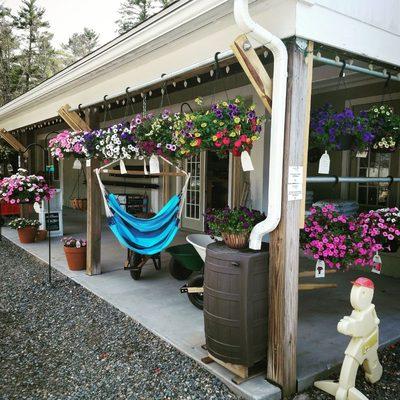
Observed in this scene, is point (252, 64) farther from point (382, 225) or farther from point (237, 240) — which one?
point (382, 225)

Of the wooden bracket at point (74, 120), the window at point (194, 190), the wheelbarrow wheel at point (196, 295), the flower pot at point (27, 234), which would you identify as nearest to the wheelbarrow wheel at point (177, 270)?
the wheelbarrow wheel at point (196, 295)

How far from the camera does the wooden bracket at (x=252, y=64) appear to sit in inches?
83.4

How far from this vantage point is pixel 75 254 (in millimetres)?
4719

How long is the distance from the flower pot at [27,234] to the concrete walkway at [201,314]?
142 centimetres

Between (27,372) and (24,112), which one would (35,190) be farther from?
(27,372)

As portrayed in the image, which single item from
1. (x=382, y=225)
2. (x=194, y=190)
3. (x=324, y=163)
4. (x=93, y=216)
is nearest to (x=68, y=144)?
(x=93, y=216)

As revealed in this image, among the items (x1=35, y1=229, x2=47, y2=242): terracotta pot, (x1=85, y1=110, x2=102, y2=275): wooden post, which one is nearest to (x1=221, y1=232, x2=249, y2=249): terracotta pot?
(x1=85, y1=110, x2=102, y2=275): wooden post

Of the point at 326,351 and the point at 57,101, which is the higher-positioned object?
the point at 57,101

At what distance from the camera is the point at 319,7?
211 centimetres

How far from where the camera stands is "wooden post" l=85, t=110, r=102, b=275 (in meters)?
4.51

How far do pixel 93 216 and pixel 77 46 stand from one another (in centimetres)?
3116

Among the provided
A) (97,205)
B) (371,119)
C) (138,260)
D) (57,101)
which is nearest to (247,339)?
(371,119)

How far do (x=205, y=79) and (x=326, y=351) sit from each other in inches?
123

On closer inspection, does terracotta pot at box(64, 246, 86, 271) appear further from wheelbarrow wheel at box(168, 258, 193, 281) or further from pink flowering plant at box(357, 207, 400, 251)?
pink flowering plant at box(357, 207, 400, 251)
